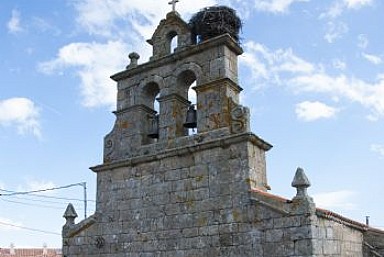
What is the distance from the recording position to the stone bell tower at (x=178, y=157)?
787 cm

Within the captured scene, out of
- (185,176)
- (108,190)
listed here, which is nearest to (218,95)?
(185,176)

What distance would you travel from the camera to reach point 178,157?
28.1 feet

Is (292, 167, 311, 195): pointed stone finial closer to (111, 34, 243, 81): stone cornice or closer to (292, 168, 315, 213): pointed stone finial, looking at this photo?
(292, 168, 315, 213): pointed stone finial

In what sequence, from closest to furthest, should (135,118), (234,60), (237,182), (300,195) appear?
(300,195) → (237,182) → (234,60) → (135,118)

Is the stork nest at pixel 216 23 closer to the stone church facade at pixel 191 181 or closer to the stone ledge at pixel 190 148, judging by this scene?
the stone church facade at pixel 191 181

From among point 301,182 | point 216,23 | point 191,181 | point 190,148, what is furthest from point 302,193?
point 216,23

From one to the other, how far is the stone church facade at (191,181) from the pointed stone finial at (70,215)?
2cm

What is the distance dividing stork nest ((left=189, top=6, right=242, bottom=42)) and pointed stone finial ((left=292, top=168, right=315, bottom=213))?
133 inches

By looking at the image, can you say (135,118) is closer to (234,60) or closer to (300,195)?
(234,60)

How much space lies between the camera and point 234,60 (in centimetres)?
891

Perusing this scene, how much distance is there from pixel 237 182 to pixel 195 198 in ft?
2.88

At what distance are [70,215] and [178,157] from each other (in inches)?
120

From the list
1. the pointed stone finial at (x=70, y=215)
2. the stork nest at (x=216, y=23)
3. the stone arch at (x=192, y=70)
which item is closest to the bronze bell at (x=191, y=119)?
the stone arch at (x=192, y=70)

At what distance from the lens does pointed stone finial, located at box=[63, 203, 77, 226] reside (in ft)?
32.7
